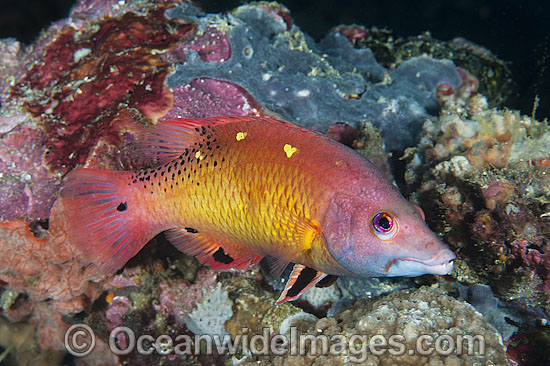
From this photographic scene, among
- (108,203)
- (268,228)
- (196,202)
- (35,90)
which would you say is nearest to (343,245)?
(268,228)

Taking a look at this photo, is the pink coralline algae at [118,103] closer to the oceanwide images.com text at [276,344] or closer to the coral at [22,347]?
the oceanwide images.com text at [276,344]

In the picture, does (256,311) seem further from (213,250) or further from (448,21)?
(448,21)

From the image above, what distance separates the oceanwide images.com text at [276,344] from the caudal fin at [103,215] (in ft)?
4.29

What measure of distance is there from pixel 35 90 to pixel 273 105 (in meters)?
2.62

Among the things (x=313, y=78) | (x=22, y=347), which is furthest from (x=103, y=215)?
(x=22, y=347)

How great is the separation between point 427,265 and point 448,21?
666 inches

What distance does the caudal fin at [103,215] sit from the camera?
2508mm

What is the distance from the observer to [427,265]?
1918 millimetres

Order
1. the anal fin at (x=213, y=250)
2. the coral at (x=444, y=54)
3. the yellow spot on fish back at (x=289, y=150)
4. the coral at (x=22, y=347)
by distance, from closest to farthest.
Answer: the yellow spot on fish back at (x=289, y=150), the anal fin at (x=213, y=250), the coral at (x=22, y=347), the coral at (x=444, y=54)

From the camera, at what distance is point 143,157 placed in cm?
267

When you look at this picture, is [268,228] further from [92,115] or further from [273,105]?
[92,115]

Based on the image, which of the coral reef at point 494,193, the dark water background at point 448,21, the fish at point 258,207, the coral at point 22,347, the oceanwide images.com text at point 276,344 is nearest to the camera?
the fish at point 258,207

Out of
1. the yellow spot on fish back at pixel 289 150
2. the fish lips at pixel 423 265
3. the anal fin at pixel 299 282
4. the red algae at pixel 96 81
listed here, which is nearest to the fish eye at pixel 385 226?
the fish lips at pixel 423 265

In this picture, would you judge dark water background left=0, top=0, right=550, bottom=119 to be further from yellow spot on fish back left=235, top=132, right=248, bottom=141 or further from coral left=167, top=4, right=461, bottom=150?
yellow spot on fish back left=235, top=132, right=248, bottom=141
